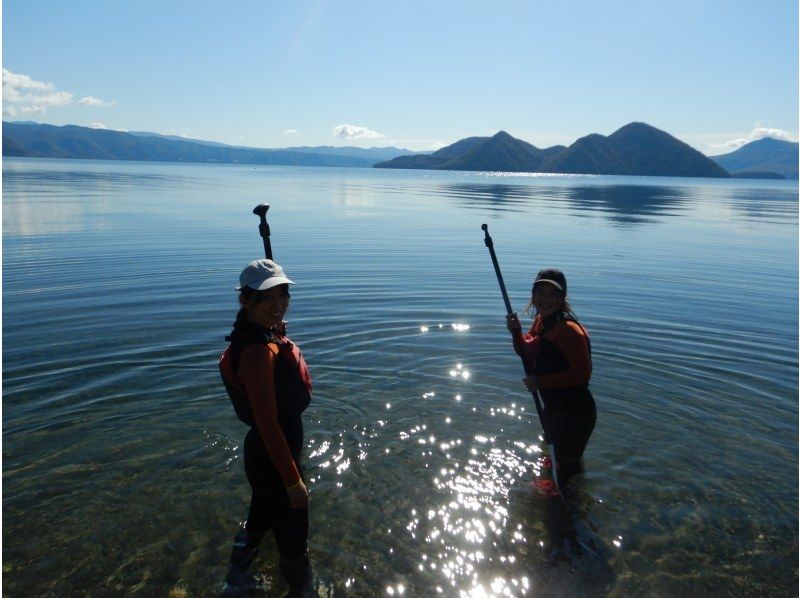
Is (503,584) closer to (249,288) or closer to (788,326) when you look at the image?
(249,288)

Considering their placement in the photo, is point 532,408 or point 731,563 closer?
point 731,563

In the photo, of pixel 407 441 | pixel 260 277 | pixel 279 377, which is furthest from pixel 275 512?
pixel 407 441

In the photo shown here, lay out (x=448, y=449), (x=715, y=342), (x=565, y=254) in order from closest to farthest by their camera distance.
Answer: (x=448, y=449), (x=715, y=342), (x=565, y=254)

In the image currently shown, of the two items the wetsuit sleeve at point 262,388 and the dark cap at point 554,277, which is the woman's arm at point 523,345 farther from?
the wetsuit sleeve at point 262,388

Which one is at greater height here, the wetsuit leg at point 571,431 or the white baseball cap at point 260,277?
the white baseball cap at point 260,277

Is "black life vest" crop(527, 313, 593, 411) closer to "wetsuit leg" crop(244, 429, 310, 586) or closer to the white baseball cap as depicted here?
"wetsuit leg" crop(244, 429, 310, 586)

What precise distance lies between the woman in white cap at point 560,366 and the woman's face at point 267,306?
3457 millimetres

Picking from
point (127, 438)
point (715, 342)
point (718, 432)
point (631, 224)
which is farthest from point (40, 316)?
point (631, 224)

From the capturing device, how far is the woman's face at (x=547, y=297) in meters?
7.03

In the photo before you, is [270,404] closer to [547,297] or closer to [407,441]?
[547,297]

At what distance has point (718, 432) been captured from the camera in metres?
9.52

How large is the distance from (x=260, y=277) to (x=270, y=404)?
43.1 inches

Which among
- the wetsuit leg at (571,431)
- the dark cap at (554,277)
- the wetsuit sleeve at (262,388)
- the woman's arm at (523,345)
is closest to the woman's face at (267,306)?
the wetsuit sleeve at (262,388)

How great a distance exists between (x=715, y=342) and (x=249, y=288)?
13.5 meters
